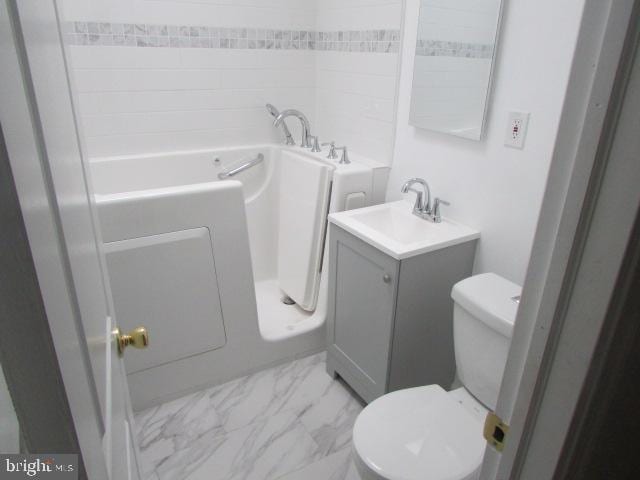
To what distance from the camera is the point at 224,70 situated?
8.19 feet

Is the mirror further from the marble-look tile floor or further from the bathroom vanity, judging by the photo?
the marble-look tile floor

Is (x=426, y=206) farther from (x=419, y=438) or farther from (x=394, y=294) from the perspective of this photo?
(x=419, y=438)

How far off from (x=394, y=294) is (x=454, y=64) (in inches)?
36.0

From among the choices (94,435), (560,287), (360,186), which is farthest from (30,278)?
(360,186)

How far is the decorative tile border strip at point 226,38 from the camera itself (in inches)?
84.1

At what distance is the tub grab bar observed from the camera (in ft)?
8.39

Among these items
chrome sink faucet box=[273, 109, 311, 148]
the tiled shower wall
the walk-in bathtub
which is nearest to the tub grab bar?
the walk-in bathtub

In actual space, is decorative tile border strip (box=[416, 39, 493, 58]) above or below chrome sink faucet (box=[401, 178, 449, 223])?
above

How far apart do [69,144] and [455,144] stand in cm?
150

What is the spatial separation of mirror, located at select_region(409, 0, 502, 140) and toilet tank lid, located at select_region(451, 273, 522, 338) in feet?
1.85

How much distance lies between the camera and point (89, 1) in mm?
2135

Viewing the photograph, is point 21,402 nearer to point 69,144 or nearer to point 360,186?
point 69,144

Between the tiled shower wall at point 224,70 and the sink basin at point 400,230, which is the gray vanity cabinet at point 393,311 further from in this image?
the tiled shower wall at point 224,70

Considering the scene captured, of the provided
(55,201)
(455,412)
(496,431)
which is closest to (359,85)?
(455,412)
